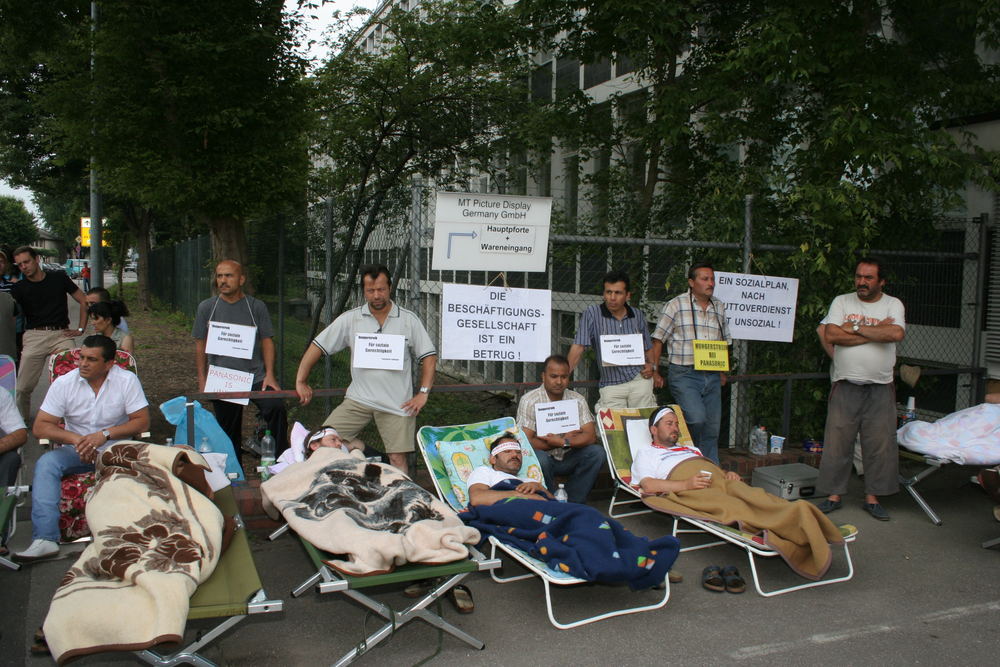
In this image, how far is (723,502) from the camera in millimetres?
4910

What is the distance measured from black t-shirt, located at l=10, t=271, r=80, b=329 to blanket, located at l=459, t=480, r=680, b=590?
18.1ft

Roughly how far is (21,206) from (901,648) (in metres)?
139

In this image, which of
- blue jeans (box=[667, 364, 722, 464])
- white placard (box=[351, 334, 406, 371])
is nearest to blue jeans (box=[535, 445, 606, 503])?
blue jeans (box=[667, 364, 722, 464])

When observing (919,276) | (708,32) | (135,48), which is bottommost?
(919,276)

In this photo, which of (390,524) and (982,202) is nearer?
(390,524)

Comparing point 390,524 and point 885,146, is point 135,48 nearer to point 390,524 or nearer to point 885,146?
point 390,524

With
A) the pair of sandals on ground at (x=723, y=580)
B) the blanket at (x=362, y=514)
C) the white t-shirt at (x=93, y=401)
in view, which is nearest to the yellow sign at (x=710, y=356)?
the pair of sandals on ground at (x=723, y=580)

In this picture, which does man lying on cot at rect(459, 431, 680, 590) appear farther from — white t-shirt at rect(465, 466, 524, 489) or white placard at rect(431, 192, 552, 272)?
white placard at rect(431, 192, 552, 272)

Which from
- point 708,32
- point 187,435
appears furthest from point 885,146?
point 187,435

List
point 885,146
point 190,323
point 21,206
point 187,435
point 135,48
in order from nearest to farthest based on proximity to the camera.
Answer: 1. point 187,435
2. point 885,146
3. point 135,48
4. point 190,323
5. point 21,206

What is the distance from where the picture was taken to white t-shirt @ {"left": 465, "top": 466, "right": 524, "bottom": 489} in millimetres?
5098

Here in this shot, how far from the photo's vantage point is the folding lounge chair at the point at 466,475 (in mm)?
4102

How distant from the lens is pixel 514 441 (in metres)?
5.36

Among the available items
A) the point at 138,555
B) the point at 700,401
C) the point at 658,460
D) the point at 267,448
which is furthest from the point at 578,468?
the point at 138,555
